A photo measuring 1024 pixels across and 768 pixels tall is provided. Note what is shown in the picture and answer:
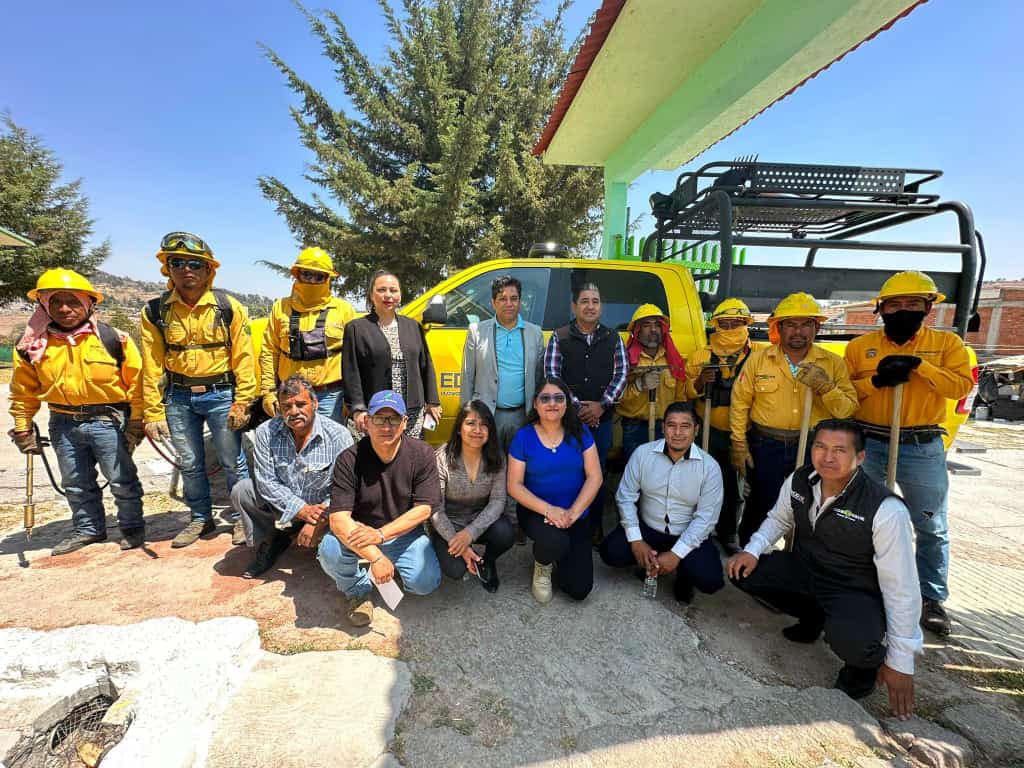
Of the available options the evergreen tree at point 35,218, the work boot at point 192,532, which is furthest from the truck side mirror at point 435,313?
the evergreen tree at point 35,218

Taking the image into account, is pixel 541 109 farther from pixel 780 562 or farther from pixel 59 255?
pixel 59 255

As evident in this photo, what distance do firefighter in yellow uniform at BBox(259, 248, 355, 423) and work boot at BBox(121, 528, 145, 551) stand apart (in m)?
1.29

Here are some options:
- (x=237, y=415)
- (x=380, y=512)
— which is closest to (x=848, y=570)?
(x=380, y=512)

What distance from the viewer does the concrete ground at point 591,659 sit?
179cm

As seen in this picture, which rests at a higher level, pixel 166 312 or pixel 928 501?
pixel 166 312

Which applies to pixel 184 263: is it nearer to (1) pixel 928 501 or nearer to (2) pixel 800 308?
(2) pixel 800 308

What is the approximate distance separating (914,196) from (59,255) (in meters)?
25.8

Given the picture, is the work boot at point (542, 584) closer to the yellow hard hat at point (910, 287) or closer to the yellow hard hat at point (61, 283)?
the yellow hard hat at point (910, 287)

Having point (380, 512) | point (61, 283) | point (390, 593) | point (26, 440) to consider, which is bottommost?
point (390, 593)

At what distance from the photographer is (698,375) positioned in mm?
3316

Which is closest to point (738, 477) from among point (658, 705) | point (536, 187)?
point (658, 705)

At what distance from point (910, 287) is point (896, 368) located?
1.51ft

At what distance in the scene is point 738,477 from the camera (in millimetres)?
3311

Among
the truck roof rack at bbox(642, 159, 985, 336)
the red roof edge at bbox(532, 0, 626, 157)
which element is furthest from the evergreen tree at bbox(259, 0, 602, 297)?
the truck roof rack at bbox(642, 159, 985, 336)
